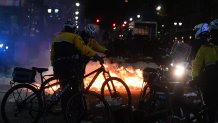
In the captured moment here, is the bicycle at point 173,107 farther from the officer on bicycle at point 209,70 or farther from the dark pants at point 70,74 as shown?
the dark pants at point 70,74

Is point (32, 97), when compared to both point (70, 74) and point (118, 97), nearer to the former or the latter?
point (70, 74)

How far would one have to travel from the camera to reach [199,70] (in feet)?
22.6

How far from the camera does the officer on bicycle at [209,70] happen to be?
689 cm

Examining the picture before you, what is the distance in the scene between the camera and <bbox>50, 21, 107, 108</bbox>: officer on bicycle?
318 inches

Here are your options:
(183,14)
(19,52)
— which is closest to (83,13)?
(183,14)

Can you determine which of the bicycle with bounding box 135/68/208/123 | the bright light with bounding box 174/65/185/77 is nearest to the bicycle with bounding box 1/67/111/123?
the bicycle with bounding box 135/68/208/123

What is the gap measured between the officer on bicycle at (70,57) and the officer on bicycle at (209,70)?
6.81 feet

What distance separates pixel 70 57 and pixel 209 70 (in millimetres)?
2656

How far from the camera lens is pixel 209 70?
22.8 ft

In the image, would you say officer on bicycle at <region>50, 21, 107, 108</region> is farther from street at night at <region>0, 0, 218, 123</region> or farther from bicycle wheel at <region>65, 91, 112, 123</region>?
bicycle wheel at <region>65, 91, 112, 123</region>

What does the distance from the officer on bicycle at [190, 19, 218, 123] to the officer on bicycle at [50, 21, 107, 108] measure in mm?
2076

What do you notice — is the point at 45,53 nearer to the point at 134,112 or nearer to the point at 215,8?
the point at 134,112

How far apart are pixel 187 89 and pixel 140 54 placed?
2826 centimetres

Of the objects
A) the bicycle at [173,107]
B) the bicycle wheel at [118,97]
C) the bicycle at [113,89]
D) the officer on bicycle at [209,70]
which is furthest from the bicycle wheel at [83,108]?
the officer on bicycle at [209,70]
